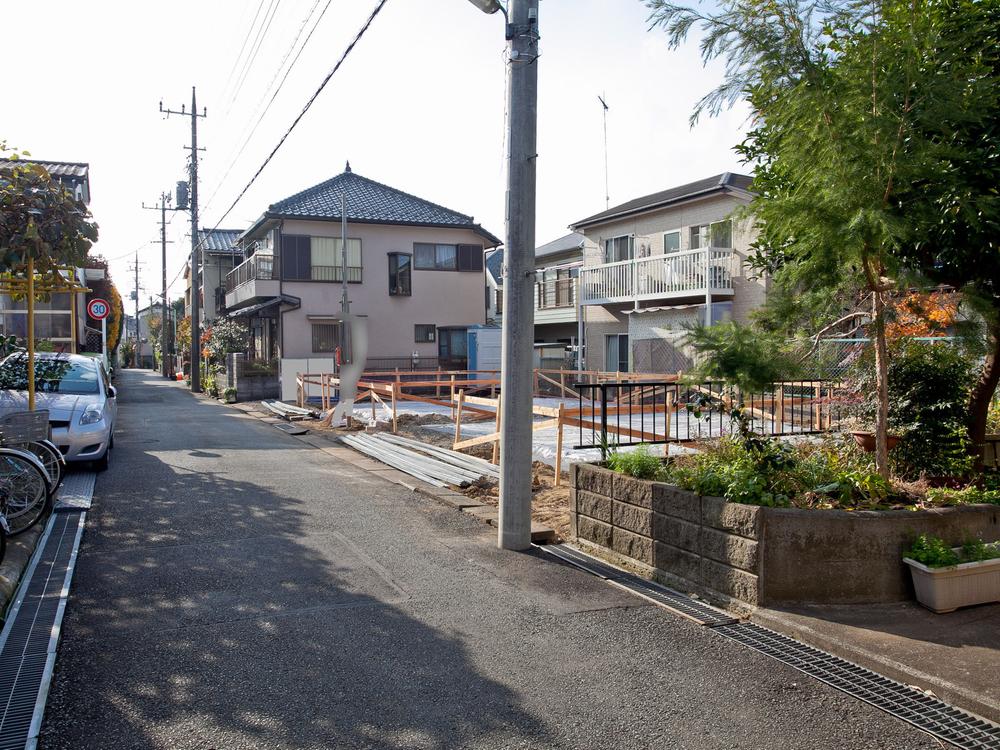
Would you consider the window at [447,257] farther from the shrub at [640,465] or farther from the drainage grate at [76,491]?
the shrub at [640,465]

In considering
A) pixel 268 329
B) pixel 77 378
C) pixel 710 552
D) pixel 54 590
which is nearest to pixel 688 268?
pixel 77 378

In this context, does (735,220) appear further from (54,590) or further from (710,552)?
(54,590)


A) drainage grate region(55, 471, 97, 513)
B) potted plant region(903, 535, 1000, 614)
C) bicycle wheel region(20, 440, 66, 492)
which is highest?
bicycle wheel region(20, 440, 66, 492)

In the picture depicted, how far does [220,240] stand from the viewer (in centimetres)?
4531

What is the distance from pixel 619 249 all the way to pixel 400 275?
1040cm

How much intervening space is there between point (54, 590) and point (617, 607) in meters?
3.95

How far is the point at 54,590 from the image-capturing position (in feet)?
18.0

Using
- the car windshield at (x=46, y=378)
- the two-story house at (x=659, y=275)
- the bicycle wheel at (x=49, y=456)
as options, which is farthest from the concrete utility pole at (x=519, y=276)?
the two-story house at (x=659, y=275)

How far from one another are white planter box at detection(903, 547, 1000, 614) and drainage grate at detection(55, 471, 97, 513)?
7.75 metres

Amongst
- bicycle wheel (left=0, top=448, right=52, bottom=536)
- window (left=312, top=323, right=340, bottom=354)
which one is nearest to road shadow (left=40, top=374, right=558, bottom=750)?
bicycle wheel (left=0, top=448, right=52, bottom=536)

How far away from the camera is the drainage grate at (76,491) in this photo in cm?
829

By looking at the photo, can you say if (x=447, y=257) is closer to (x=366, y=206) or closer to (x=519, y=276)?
(x=366, y=206)

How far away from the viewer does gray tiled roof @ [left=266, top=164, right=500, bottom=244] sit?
2969 cm

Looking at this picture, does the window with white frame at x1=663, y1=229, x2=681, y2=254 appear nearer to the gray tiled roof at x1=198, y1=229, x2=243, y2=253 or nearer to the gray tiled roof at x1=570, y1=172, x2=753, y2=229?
the gray tiled roof at x1=570, y1=172, x2=753, y2=229
